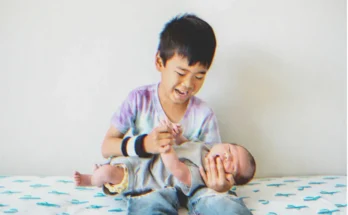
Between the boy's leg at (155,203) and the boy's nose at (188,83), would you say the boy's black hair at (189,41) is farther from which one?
the boy's leg at (155,203)

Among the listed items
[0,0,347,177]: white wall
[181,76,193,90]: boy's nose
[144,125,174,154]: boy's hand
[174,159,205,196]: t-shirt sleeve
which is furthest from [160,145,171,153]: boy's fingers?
[0,0,347,177]: white wall

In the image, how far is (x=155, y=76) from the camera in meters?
1.66

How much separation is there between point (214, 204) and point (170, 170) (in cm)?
16

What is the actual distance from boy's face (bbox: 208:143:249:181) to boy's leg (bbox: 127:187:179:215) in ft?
0.54

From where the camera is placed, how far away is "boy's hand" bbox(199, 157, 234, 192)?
4.12 feet

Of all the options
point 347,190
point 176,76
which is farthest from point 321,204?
point 176,76

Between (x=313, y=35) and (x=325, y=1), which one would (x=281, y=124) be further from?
(x=325, y=1)

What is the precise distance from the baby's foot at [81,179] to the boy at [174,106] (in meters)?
0.12

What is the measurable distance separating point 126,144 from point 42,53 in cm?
53

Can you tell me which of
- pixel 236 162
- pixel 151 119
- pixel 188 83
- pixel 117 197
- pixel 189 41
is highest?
pixel 189 41

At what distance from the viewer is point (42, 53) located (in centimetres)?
163

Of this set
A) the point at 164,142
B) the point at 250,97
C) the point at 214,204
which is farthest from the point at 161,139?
the point at 250,97

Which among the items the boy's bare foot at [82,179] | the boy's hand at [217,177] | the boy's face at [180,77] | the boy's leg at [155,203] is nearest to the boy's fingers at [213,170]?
the boy's hand at [217,177]

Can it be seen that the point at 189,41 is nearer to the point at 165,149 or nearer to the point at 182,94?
the point at 182,94
